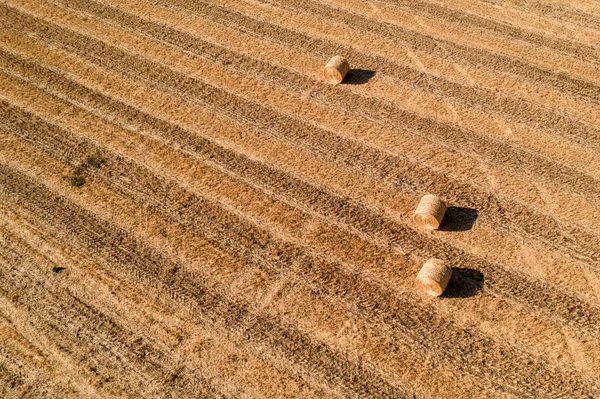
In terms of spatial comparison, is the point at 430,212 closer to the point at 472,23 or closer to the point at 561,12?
the point at 472,23

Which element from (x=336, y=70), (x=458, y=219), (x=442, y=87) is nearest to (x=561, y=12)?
(x=442, y=87)

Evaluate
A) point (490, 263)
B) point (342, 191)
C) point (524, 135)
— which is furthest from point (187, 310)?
point (524, 135)

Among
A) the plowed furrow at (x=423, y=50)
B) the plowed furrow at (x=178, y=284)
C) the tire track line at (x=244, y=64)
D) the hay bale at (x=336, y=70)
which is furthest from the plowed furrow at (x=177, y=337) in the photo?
the plowed furrow at (x=423, y=50)

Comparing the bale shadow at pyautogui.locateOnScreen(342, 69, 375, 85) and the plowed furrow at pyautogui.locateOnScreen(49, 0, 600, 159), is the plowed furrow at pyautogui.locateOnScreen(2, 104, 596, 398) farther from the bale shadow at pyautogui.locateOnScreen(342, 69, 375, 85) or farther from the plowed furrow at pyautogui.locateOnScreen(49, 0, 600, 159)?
the bale shadow at pyautogui.locateOnScreen(342, 69, 375, 85)

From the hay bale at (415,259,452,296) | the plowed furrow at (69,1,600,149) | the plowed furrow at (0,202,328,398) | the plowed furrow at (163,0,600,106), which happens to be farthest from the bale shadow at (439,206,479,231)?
the plowed furrow at (0,202,328,398)

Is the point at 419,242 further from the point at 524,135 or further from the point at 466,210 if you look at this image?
the point at 524,135

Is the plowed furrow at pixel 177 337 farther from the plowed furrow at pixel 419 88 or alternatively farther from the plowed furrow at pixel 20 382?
the plowed furrow at pixel 419 88
